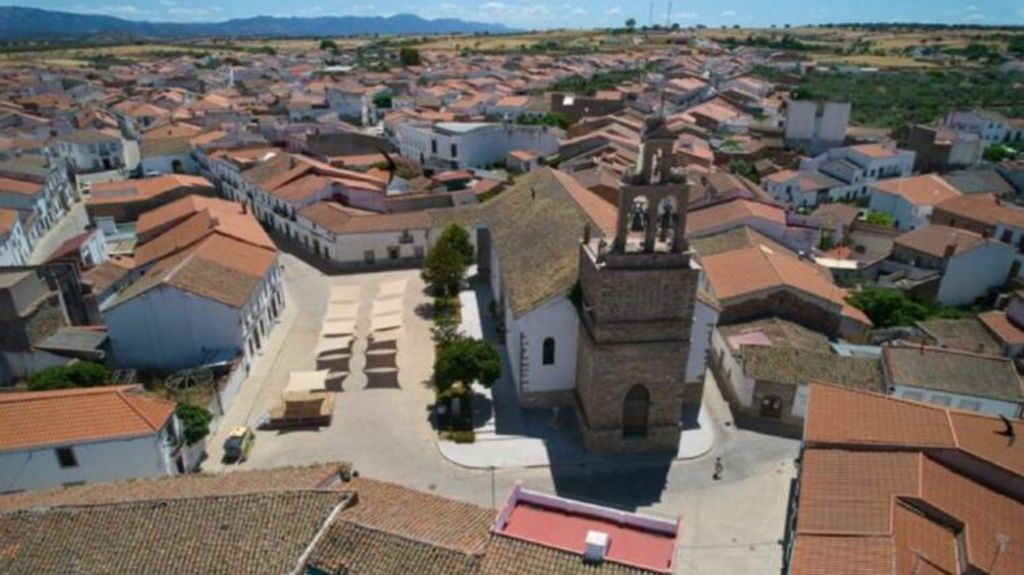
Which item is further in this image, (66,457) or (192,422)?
(192,422)

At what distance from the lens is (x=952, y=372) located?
3167 cm

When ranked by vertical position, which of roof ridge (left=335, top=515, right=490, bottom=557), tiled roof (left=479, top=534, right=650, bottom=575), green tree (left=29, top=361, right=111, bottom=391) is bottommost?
green tree (left=29, top=361, right=111, bottom=391)

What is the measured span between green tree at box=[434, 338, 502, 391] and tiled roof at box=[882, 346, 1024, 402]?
1846 cm

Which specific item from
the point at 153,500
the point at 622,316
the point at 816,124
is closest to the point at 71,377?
the point at 153,500

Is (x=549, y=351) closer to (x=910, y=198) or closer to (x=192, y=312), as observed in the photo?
(x=192, y=312)

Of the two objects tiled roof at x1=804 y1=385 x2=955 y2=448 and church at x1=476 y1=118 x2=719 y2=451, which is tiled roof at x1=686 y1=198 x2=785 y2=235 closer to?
church at x1=476 y1=118 x2=719 y2=451

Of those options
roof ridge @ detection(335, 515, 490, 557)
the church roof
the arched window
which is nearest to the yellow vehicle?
roof ridge @ detection(335, 515, 490, 557)

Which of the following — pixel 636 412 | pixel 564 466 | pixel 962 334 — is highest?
pixel 636 412

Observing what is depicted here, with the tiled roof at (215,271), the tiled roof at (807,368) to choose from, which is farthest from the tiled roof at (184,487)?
the tiled roof at (807,368)

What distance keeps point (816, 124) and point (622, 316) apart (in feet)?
247

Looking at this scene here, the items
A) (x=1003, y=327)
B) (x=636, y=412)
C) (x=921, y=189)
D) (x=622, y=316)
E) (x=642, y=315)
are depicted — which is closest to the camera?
(x=622, y=316)

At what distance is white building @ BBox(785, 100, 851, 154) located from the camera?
87.9 m

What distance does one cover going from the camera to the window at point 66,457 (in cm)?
2422

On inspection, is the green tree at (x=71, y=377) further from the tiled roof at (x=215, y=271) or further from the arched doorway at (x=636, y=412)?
the arched doorway at (x=636, y=412)
